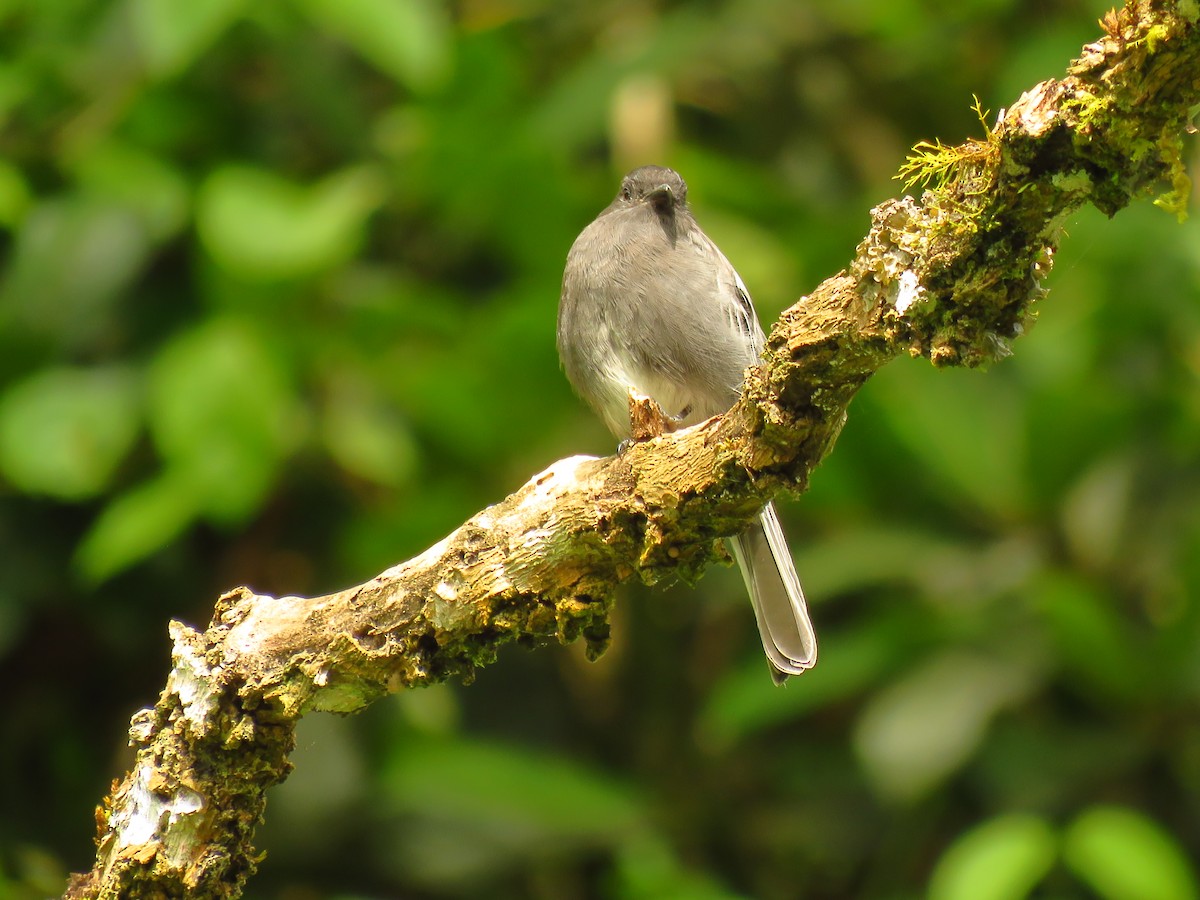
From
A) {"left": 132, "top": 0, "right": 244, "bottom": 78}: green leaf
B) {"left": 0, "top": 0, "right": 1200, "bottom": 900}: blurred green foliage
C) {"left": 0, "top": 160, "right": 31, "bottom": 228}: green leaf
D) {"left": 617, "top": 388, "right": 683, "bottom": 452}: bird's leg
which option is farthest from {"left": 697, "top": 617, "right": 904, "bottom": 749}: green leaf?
{"left": 0, "top": 160, "right": 31, "bottom": 228}: green leaf

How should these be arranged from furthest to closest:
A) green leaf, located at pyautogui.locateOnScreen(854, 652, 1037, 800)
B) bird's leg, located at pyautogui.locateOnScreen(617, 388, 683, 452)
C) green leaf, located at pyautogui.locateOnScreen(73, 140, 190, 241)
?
green leaf, located at pyautogui.locateOnScreen(73, 140, 190, 241) → green leaf, located at pyautogui.locateOnScreen(854, 652, 1037, 800) → bird's leg, located at pyautogui.locateOnScreen(617, 388, 683, 452)

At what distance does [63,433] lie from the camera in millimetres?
5090

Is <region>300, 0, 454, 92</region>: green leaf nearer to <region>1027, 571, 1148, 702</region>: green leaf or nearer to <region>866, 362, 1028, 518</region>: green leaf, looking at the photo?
<region>866, 362, 1028, 518</region>: green leaf

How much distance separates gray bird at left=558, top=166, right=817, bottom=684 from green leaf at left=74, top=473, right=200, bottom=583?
170 centimetres

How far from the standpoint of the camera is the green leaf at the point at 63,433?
5.00 meters

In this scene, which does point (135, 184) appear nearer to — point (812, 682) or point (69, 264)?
point (69, 264)

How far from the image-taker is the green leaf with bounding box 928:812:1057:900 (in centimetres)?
445

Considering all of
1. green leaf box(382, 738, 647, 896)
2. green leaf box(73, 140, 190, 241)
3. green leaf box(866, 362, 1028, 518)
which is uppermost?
green leaf box(73, 140, 190, 241)

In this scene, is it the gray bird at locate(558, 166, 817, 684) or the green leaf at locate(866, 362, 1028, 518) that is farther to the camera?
the green leaf at locate(866, 362, 1028, 518)

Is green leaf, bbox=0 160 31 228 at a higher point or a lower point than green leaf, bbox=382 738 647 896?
higher

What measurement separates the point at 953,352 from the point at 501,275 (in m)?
4.50

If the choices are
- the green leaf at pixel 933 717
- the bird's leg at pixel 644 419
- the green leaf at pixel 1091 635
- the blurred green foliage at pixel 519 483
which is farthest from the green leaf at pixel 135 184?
the green leaf at pixel 1091 635

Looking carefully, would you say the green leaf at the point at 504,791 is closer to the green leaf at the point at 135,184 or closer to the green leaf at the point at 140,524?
the green leaf at the point at 140,524

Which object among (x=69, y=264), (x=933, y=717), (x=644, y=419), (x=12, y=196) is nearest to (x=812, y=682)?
(x=933, y=717)
